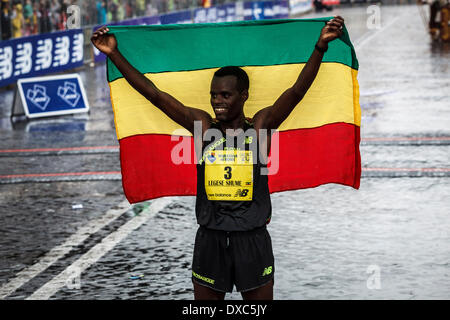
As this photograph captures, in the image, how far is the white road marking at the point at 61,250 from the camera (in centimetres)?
709

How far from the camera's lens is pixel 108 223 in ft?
29.7

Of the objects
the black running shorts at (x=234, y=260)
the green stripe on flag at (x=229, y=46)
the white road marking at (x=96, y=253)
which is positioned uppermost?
the green stripe on flag at (x=229, y=46)

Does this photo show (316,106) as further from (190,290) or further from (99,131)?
(99,131)

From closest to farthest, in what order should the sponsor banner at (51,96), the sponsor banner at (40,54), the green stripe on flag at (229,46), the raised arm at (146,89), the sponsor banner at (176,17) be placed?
the raised arm at (146,89) → the green stripe on flag at (229,46) → the sponsor banner at (51,96) → the sponsor banner at (40,54) → the sponsor banner at (176,17)

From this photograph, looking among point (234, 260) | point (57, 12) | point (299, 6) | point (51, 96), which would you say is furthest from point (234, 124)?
point (299, 6)

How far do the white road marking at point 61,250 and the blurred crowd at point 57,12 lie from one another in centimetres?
1489

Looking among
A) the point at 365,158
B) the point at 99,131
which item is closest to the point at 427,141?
the point at 365,158

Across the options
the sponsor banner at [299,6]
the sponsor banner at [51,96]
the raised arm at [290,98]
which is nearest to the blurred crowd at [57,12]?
the sponsor banner at [51,96]

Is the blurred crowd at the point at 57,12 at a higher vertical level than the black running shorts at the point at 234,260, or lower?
higher

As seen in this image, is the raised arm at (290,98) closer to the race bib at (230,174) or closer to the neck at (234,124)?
the neck at (234,124)

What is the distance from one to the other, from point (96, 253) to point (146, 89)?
122 inches

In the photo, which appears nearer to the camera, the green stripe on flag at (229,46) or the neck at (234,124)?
the neck at (234,124)

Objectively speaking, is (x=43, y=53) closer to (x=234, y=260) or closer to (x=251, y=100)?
(x=251, y=100)

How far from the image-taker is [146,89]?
5164 millimetres
